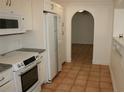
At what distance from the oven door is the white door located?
712 millimetres

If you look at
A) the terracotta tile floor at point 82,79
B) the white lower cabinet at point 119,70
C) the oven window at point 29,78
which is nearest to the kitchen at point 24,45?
the oven window at point 29,78

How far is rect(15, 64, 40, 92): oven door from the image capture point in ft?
6.97

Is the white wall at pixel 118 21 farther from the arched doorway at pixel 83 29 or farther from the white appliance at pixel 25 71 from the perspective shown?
the arched doorway at pixel 83 29

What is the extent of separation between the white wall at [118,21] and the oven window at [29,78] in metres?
2.55

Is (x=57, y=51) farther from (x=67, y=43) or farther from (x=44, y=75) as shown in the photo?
(x=67, y=43)

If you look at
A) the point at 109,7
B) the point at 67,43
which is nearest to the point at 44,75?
the point at 67,43

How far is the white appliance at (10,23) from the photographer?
223 cm

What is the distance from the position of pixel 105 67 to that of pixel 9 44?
3.24 meters

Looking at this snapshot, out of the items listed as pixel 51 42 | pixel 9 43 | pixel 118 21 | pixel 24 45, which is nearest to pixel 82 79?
pixel 51 42

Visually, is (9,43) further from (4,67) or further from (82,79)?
(82,79)

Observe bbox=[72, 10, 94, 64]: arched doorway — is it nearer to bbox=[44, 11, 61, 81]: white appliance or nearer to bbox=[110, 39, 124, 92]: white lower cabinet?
bbox=[44, 11, 61, 81]: white appliance

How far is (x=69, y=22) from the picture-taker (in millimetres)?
5023

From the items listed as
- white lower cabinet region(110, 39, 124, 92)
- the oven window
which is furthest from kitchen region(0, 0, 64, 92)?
white lower cabinet region(110, 39, 124, 92)

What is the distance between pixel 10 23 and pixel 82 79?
7.62 ft
